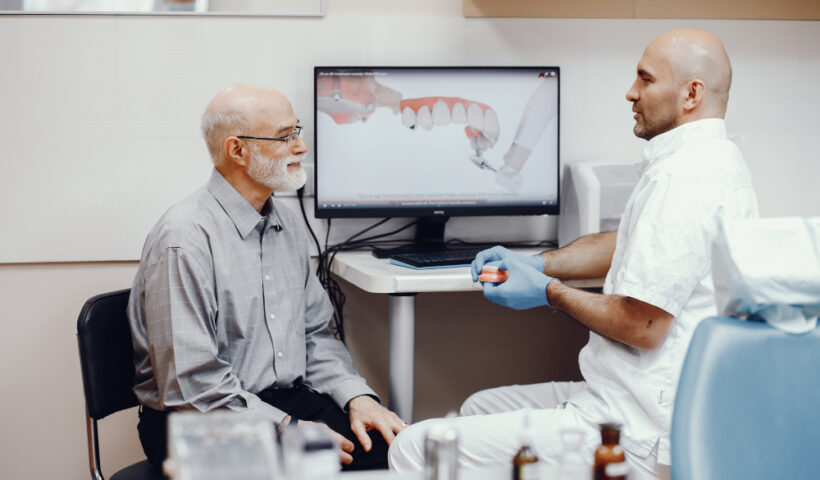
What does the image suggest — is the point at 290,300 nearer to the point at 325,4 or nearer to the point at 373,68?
the point at 373,68

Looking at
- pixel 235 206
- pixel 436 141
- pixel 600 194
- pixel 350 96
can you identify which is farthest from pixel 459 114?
pixel 235 206

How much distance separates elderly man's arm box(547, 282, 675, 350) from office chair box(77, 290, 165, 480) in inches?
38.1

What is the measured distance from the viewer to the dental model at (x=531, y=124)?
2.32 m

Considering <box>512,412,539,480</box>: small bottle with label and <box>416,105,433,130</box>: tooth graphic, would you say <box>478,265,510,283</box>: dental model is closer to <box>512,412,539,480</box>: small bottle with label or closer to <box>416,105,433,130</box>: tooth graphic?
<box>416,105,433,130</box>: tooth graphic

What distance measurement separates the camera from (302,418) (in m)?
1.76

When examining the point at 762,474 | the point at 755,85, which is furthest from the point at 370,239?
the point at 762,474

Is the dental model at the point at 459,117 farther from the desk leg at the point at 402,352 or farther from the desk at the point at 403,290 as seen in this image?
the desk leg at the point at 402,352

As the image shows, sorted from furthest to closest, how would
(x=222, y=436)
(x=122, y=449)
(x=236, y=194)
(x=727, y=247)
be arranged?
(x=122, y=449)
(x=236, y=194)
(x=727, y=247)
(x=222, y=436)

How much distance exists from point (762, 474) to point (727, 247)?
316 mm

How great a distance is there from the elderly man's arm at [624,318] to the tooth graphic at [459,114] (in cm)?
89

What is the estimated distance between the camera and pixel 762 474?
3.18 ft

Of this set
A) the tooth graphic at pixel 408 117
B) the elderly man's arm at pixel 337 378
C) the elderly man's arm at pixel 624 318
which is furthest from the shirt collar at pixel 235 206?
the elderly man's arm at pixel 624 318

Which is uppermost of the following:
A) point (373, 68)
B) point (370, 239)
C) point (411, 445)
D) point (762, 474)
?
point (373, 68)

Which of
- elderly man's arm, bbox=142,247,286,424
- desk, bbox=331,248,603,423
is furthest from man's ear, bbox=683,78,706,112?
elderly man's arm, bbox=142,247,286,424
